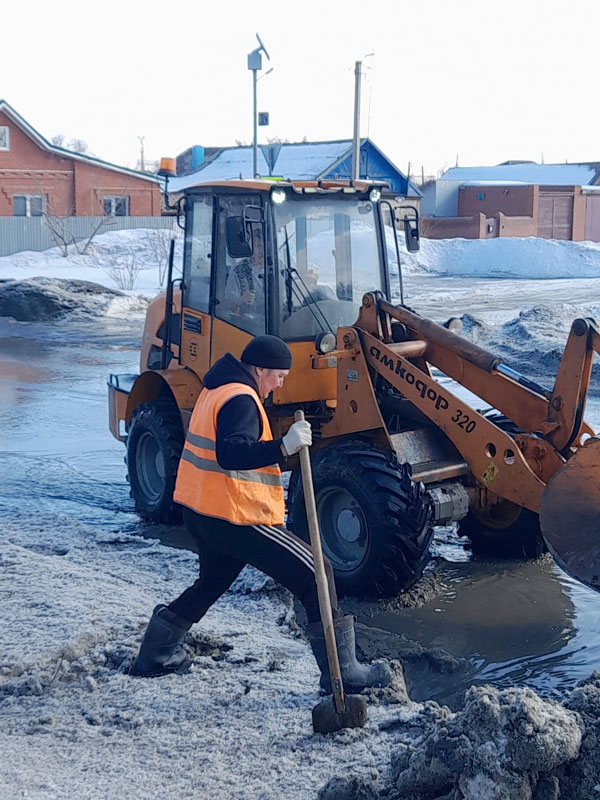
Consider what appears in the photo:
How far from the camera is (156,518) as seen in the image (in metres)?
8.01

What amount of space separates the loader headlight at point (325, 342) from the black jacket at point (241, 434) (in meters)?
2.29

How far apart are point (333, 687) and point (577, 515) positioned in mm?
1832

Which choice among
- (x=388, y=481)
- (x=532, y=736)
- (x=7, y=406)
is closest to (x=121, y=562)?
(x=388, y=481)

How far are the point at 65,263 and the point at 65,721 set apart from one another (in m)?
30.9

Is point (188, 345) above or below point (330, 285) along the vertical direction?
below

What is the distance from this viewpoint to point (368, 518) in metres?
6.20

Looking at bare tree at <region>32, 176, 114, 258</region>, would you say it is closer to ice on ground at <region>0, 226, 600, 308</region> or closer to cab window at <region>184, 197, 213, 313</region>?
ice on ground at <region>0, 226, 600, 308</region>

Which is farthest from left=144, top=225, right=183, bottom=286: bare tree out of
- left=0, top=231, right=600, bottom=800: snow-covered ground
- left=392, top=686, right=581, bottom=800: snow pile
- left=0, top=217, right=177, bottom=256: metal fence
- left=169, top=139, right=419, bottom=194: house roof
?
left=392, top=686, right=581, bottom=800: snow pile

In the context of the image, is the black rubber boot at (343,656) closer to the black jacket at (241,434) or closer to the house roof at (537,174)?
the black jacket at (241,434)

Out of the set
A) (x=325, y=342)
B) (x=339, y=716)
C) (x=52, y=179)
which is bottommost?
(x=339, y=716)

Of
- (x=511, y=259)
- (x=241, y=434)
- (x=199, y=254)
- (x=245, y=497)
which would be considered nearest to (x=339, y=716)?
(x=245, y=497)

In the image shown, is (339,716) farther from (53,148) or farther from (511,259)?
(53,148)

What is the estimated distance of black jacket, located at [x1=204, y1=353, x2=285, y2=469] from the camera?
14.4ft

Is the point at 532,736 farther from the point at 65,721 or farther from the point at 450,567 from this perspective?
the point at 450,567
